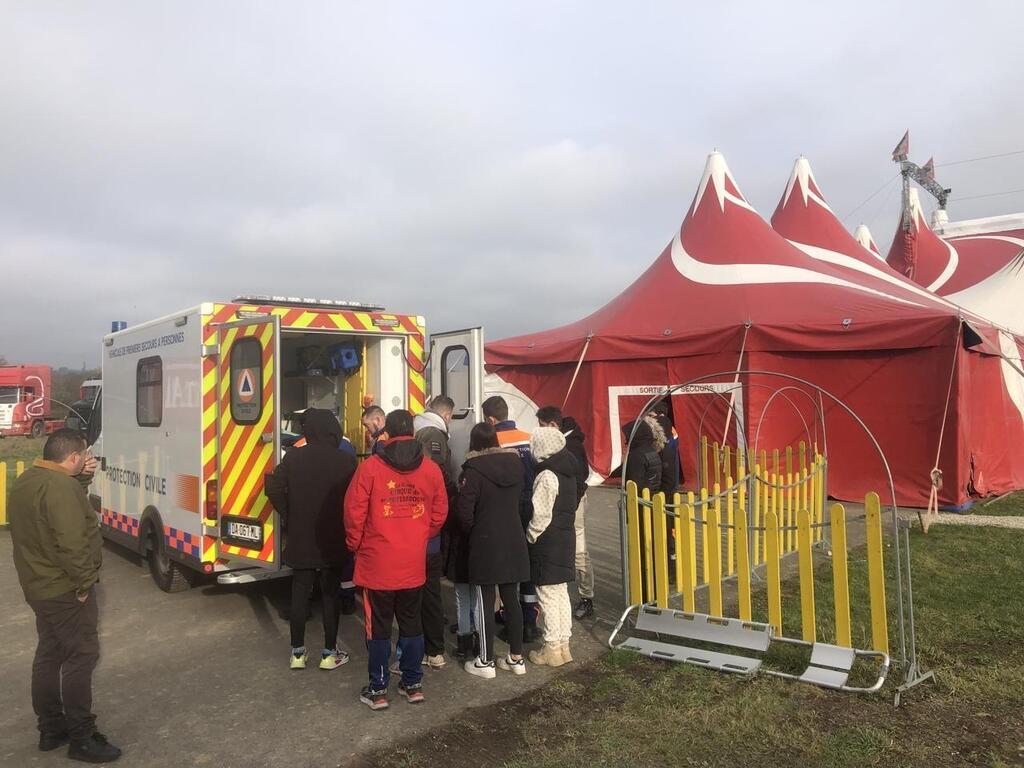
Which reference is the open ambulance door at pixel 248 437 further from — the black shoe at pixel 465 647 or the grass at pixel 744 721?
the grass at pixel 744 721

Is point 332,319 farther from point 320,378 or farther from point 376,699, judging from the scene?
point 376,699

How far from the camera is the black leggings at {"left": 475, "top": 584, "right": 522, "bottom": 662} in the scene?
4.77 m

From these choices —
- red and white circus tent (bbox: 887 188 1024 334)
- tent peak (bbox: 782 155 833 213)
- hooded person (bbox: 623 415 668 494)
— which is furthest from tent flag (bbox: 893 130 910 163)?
hooded person (bbox: 623 415 668 494)

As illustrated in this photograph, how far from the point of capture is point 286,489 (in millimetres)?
4855

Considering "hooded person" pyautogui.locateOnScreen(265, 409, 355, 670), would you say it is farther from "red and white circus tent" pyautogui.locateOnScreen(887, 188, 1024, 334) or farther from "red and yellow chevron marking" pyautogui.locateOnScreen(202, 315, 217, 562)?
"red and white circus tent" pyautogui.locateOnScreen(887, 188, 1024, 334)

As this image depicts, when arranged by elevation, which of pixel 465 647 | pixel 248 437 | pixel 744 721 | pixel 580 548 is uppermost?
pixel 248 437

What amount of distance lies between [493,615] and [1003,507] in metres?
8.81

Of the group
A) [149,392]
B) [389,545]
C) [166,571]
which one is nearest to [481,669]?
[389,545]

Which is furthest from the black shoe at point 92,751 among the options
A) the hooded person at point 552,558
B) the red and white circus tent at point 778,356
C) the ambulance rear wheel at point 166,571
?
the red and white circus tent at point 778,356

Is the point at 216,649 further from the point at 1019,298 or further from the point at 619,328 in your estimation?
the point at 1019,298

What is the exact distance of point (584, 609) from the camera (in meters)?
5.91

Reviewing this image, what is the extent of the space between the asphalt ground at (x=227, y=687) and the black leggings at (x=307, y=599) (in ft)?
0.76

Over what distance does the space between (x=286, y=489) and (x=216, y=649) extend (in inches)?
56.8

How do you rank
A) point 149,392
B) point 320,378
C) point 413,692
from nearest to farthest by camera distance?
point 413,692
point 149,392
point 320,378
